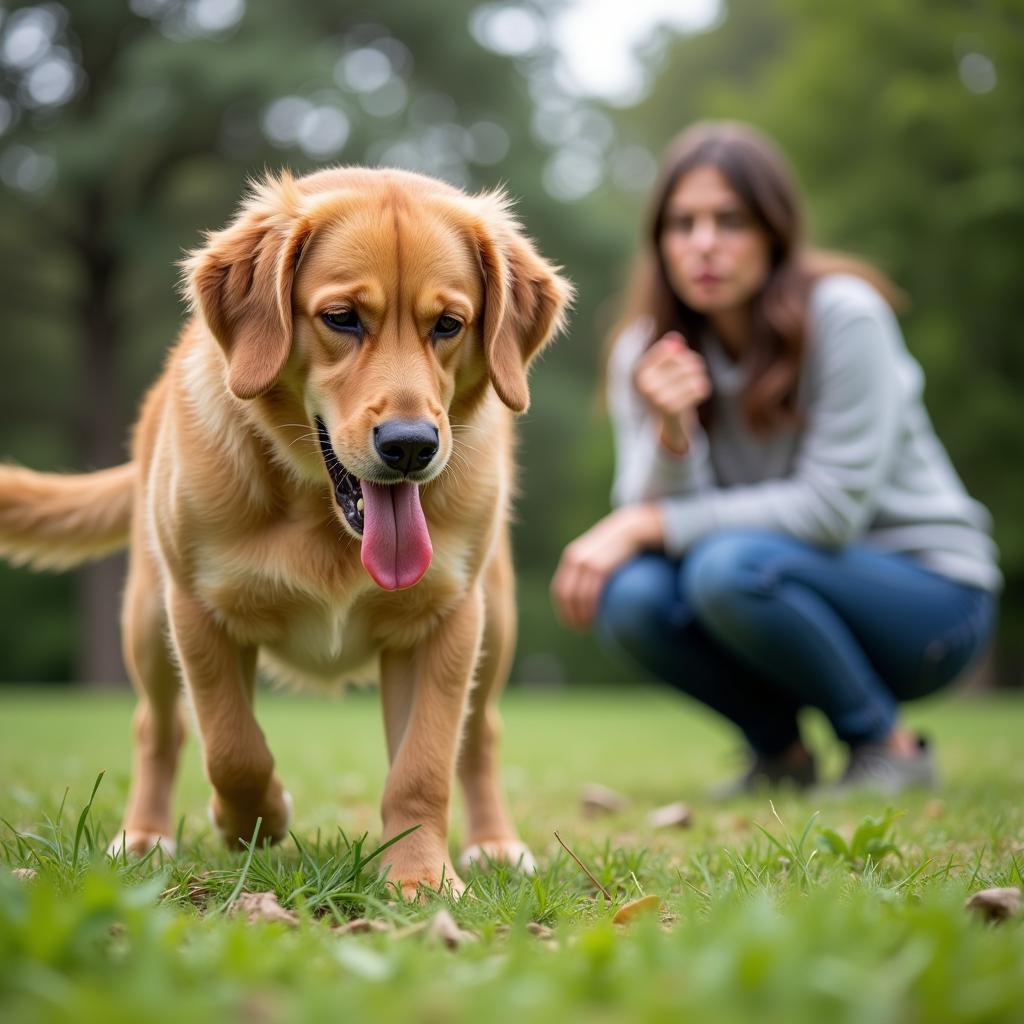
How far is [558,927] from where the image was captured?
1.84 meters

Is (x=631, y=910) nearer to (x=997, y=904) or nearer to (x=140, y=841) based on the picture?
(x=997, y=904)

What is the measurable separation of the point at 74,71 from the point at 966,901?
19050 mm

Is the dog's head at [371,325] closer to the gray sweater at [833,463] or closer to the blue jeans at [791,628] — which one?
the blue jeans at [791,628]

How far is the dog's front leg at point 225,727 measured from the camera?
255 centimetres

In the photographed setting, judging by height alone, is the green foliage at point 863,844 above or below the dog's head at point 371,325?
below

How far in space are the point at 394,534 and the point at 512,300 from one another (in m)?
0.70

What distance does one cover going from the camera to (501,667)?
329 cm

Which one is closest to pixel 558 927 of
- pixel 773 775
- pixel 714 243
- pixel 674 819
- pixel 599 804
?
pixel 674 819

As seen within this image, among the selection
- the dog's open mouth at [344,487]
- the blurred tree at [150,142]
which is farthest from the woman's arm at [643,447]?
the blurred tree at [150,142]

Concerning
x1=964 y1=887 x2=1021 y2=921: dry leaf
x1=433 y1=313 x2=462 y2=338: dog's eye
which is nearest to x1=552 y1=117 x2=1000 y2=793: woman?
x1=433 y1=313 x2=462 y2=338: dog's eye

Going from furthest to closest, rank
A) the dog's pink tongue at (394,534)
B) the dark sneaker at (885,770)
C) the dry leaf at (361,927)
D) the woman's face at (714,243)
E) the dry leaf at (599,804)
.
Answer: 1. the woman's face at (714,243)
2. the dark sneaker at (885,770)
3. the dry leaf at (599,804)
4. the dog's pink tongue at (394,534)
5. the dry leaf at (361,927)

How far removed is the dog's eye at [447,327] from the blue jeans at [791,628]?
1.65 meters

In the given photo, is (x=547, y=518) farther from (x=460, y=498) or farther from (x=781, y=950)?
(x=781, y=950)

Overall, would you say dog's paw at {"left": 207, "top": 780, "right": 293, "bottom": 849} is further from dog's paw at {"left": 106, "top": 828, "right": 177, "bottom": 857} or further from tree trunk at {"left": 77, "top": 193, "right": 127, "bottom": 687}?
tree trunk at {"left": 77, "top": 193, "right": 127, "bottom": 687}
